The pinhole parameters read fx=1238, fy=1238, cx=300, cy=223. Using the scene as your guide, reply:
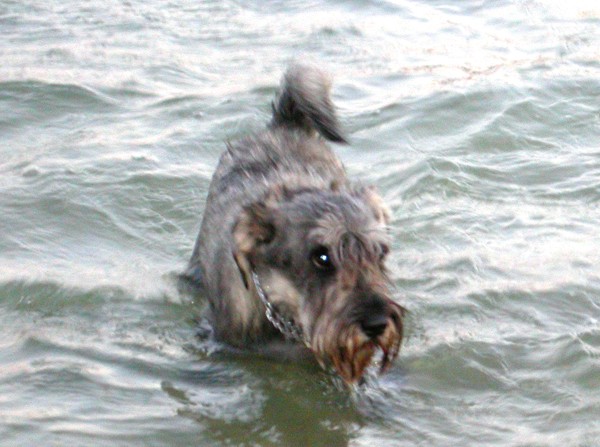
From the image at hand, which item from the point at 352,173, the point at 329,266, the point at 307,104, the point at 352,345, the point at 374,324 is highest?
the point at 307,104

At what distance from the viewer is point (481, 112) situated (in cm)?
1063

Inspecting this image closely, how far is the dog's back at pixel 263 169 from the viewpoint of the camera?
6.81m

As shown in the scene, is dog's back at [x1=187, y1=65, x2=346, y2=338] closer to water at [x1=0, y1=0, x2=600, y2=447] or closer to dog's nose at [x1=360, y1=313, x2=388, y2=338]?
water at [x1=0, y1=0, x2=600, y2=447]

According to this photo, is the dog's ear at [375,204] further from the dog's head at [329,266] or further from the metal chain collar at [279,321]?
the metal chain collar at [279,321]

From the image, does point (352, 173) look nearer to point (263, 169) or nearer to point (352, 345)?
point (263, 169)

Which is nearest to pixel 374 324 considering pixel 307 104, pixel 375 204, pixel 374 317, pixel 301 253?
pixel 374 317

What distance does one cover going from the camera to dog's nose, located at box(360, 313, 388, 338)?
18.6ft

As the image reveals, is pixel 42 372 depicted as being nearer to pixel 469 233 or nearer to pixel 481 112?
pixel 469 233

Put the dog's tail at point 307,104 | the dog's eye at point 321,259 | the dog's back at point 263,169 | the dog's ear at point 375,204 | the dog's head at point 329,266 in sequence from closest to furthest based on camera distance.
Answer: the dog's head at point 329,266
the dog's eye at point 321,259
the dog's ear at point 375,204
the dog's back at point 263,169
the dog's tail at point 307,104

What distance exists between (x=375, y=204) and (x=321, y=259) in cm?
52

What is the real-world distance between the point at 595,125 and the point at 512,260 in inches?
105

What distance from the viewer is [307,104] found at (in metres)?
7.64

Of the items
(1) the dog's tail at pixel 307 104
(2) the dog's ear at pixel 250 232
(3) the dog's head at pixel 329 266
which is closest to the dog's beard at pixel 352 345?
(3) the dog's head at pixel 329 266

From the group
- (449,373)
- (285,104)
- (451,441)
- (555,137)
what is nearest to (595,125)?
(555,137)
